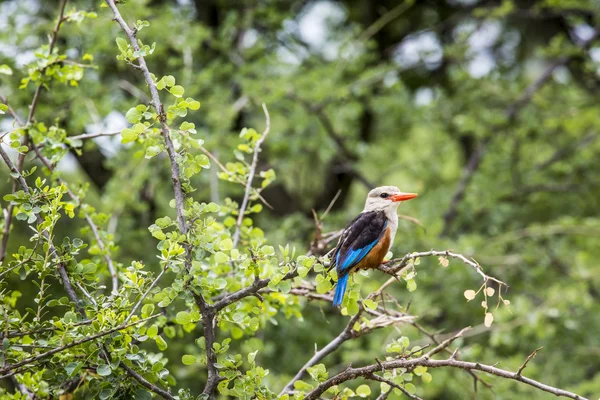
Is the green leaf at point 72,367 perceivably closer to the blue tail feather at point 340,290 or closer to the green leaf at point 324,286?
the green leaf at point 324,286

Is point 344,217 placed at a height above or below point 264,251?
below

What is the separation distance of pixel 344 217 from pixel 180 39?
7.44 feet

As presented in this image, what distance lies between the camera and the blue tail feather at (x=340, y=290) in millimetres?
2378

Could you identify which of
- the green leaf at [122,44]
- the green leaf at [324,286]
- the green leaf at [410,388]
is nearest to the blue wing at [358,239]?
the green leaf at [324,286]

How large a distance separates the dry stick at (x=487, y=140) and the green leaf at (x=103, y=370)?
5.44 metres

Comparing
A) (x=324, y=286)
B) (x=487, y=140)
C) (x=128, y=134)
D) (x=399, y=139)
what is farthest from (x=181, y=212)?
(x=399, y=139)

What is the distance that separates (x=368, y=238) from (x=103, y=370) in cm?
127

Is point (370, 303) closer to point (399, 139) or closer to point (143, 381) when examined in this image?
point (143, 381)

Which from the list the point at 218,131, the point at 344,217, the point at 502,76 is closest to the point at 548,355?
the point at 344,217

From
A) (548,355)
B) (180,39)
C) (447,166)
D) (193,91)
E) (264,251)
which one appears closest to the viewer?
(264,251)

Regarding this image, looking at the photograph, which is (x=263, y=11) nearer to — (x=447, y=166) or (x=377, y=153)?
(x=377, y=153)

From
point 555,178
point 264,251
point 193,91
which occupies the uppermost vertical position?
point 264,251

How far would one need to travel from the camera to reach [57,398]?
2.18 m

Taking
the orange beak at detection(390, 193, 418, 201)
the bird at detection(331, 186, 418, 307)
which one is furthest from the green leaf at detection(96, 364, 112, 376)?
the orange beak at detection(390, 193, 418, 201)
